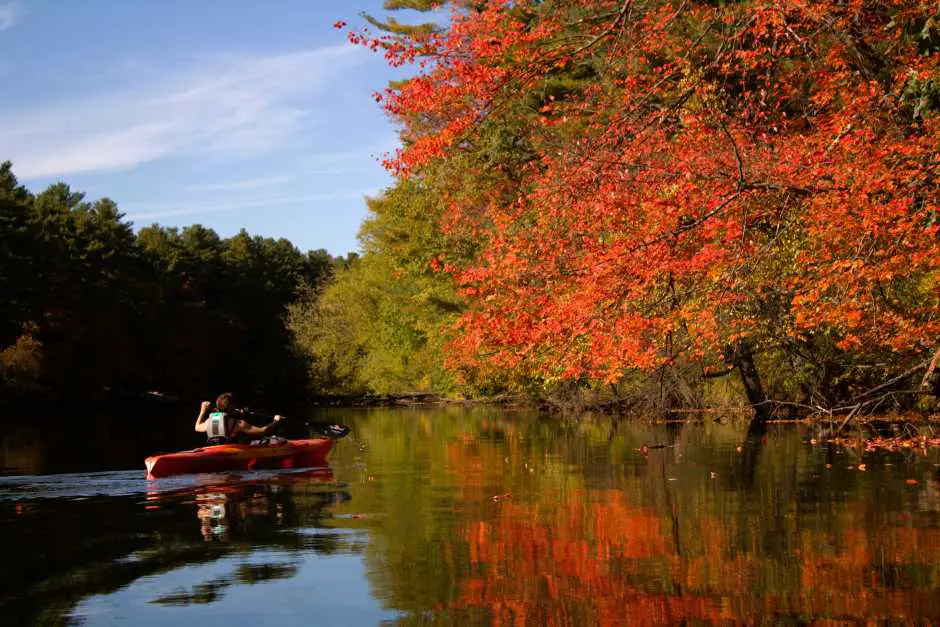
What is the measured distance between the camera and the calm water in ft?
28.2

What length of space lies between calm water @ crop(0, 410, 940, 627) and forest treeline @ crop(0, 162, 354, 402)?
29557mm

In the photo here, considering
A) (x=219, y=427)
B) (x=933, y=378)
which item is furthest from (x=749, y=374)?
(x=219, y=427)

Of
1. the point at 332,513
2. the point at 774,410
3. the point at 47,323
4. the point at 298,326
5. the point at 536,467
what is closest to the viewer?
the point at 332,513

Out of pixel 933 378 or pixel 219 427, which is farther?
pixel 219 427

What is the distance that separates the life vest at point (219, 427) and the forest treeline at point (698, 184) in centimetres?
518

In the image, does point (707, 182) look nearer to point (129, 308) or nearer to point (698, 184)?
point (698, 184)

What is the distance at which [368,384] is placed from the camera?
60125mm

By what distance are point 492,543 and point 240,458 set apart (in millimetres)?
9212

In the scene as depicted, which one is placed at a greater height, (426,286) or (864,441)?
(426,286)

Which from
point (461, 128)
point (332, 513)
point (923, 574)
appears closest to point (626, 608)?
point (923, 574)

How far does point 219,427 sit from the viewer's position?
20094 mm

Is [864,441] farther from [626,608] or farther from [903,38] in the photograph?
[626,608]

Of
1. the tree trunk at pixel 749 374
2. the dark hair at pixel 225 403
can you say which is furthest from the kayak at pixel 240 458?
the tree trunk at pixel 749 374

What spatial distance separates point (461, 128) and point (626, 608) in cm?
880
